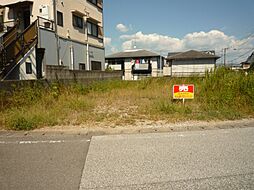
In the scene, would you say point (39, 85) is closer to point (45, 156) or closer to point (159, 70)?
point (45, 156)

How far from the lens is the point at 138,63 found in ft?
145

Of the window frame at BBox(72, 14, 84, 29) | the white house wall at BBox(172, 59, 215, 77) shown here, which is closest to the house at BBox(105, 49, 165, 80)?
the white house wall at BBox(172, 59, 215, 77)

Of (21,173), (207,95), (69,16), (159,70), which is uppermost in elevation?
(69,16)

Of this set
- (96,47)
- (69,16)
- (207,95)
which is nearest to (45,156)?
(207,95)

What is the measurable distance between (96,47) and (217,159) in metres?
21.1

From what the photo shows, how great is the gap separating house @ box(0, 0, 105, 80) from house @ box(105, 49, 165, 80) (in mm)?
20812

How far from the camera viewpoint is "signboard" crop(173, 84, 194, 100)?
828 centimetres

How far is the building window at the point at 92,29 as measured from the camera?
21542mm

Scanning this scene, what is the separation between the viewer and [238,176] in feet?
10.0

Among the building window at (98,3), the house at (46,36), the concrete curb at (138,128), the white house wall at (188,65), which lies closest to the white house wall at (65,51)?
the house at (46,36)

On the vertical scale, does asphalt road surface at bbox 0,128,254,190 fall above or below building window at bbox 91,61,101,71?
below

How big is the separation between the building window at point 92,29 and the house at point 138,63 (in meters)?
18.8

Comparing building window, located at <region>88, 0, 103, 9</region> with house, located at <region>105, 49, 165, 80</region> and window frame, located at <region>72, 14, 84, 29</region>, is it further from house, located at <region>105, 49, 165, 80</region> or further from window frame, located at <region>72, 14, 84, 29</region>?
house, located at <region>105, 49, 165, 80</region>

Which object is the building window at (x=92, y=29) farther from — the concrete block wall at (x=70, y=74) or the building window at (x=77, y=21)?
the concrete block wall at (x=70, y=74)
